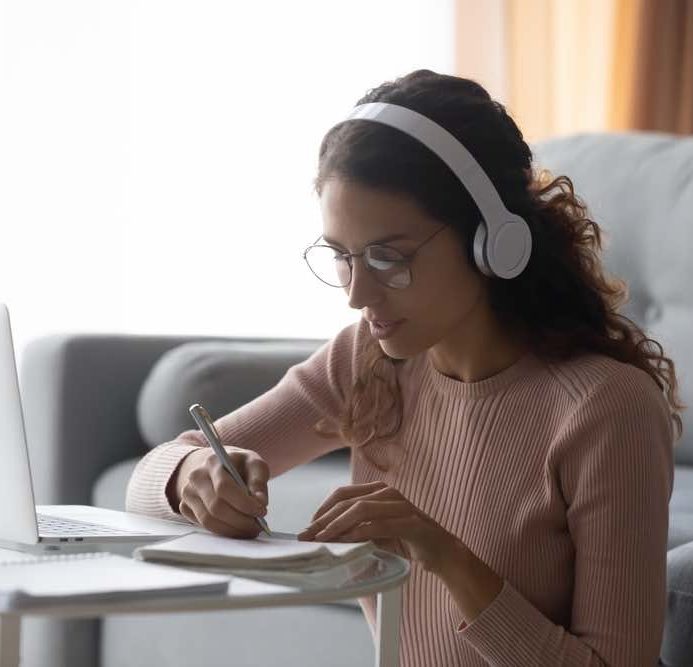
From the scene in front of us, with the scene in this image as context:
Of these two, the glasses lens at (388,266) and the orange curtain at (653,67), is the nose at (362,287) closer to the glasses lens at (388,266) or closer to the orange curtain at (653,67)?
the glasses lens at (388,266)

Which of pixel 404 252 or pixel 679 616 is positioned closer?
pixel 404 252

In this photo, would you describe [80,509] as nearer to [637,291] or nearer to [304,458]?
[304,458]

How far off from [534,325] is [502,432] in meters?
0.11

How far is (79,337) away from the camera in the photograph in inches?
87.3

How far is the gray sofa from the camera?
6.74 feet

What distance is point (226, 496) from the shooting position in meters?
1.10

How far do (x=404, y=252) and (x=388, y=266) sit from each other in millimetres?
21

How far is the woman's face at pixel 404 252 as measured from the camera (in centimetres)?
118

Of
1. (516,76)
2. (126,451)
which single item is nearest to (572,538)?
(126,451)

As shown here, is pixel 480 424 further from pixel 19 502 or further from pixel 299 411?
pixel 19 502

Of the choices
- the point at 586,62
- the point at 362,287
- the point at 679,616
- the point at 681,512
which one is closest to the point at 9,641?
the point at 362,287

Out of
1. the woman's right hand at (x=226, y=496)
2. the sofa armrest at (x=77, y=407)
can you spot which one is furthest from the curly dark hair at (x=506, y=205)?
the sofa armrest at (x=77, y=407)

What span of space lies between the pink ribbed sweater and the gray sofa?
0.53 metres

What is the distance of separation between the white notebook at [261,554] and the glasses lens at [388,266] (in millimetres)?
272
